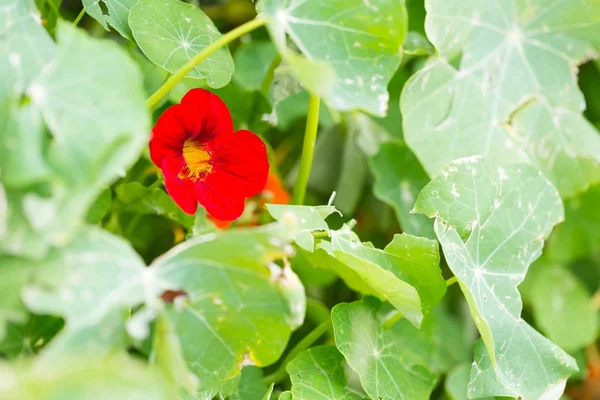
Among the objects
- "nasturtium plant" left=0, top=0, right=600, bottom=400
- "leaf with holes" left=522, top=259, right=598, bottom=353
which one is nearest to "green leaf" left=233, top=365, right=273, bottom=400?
"nasturtium plant" left=0, top=0, right=600, bottom=400

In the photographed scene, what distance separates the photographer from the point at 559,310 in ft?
4.58

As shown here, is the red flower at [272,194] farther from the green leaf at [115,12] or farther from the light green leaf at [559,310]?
the light green leaf at [559,310]

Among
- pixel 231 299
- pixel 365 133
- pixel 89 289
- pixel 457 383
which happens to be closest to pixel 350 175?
pixel 365 133

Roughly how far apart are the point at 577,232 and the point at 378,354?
0.74 m

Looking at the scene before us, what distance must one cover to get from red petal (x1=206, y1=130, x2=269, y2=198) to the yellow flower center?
0.6 inches

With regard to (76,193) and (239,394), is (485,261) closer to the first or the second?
(239,394)

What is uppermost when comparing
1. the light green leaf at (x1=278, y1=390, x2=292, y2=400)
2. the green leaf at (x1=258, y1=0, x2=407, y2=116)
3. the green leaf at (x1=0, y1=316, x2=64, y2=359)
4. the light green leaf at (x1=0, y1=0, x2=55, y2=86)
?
the light green leaf at (x1=0, y1=0, x2=55, y2=86)

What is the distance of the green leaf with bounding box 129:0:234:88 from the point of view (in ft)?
2.60

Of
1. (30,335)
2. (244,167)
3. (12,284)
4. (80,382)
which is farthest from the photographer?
(244,167)

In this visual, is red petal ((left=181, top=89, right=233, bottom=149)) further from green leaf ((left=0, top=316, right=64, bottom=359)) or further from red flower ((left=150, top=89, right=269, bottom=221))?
green leaf ((left=0, top=316, right=64, bottom=359))

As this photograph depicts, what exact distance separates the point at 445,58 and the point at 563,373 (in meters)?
0.46

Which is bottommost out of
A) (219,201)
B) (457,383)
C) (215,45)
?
(457,383)

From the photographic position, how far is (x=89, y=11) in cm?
78

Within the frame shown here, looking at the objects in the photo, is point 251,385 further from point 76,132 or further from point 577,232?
point 577,232
